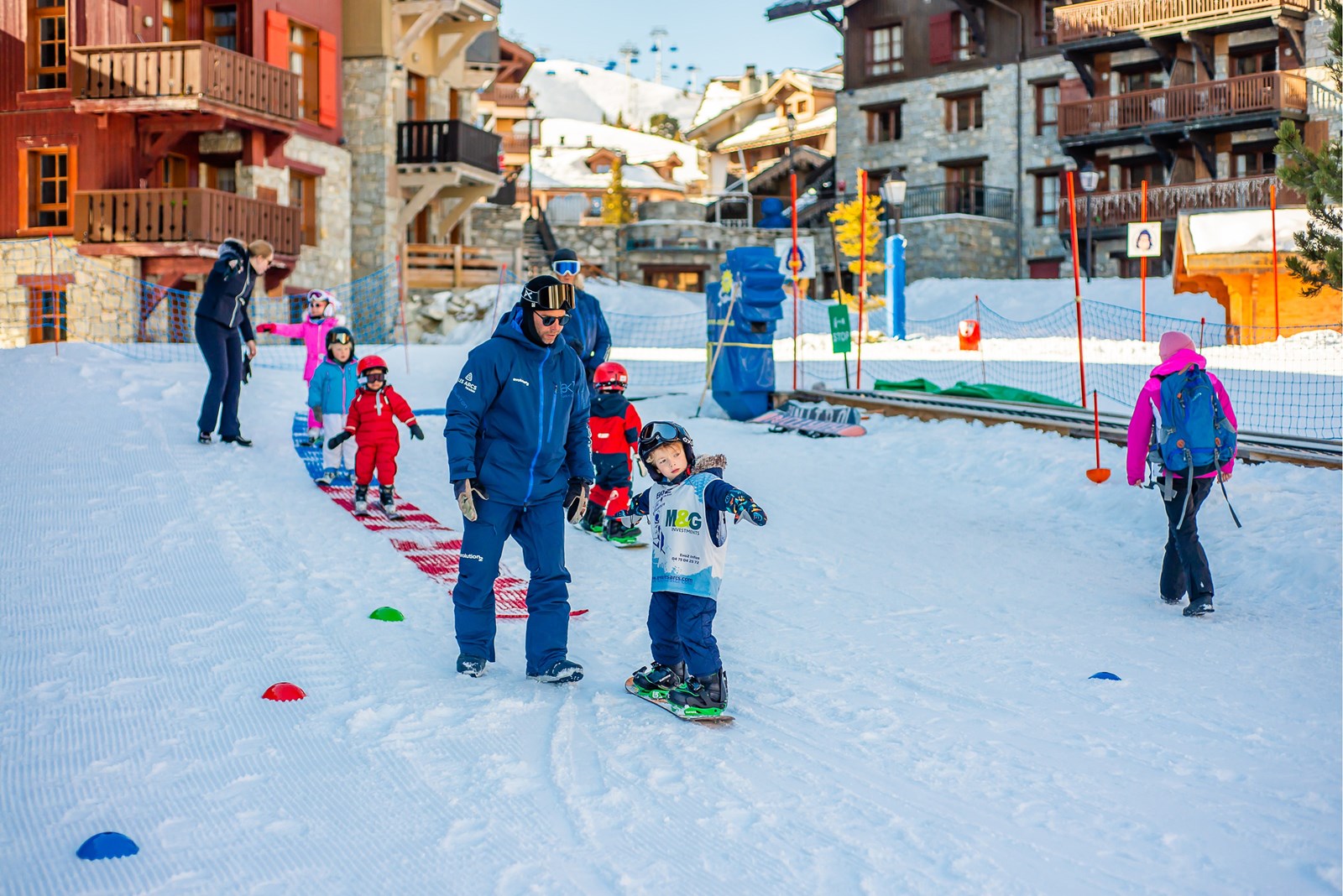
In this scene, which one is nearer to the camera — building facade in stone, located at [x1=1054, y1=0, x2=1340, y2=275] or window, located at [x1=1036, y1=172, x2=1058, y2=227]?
building facade in stone, located at [x1=1054, y1=0, x2=1340, y2=275]

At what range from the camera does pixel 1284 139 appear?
13758 mm

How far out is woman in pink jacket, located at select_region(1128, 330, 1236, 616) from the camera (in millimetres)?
7512

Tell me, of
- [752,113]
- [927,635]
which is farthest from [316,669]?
[752,113]

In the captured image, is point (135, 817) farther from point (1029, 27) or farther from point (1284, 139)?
point (1029, 27)

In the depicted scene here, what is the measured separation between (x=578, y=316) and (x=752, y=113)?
51678mm

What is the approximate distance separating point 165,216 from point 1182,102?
2449 cm

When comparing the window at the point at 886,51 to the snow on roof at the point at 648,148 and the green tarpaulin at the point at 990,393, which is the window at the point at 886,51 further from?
the green tarpaulin at the point at 990,393

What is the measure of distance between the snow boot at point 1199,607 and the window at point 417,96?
28.0m

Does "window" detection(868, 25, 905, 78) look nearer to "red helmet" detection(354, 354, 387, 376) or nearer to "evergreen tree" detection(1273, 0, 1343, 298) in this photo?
"evergreen tree" detection(1273, 0, 1343, 298)

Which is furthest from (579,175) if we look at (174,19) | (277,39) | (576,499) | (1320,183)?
(576,499)

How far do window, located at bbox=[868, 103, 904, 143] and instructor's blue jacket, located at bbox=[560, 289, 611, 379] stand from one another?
114 feet

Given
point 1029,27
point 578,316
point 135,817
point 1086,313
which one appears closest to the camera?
point 135,817

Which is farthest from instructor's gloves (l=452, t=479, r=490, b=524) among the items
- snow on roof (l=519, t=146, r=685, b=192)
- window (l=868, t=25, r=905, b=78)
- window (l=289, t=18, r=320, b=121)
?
snow on roof (l=519, t=146, r=685, b=192)

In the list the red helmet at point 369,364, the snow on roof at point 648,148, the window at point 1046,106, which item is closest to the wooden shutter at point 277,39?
the red helmet at point 369,364
